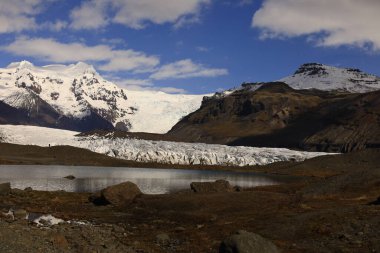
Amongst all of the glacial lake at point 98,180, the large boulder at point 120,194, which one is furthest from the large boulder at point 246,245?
the glacial lake at point 98,180

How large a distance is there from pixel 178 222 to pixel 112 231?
27.7 ft

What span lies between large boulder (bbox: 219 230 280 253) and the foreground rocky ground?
3.69 metres

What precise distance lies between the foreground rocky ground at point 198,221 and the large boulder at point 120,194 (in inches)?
35.9

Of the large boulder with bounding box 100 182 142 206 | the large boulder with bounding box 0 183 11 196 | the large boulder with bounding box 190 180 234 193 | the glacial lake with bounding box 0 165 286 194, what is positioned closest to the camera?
the large boulder with bounding box 100 182 142 206

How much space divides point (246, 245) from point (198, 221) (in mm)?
18742

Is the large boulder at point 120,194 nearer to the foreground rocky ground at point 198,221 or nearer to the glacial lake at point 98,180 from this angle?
the foreground rocky ground at point 198,221

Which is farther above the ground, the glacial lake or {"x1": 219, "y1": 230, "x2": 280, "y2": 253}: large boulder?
{"x1": 219, "y1": 230, "x2": 280, "y2": 253}: large boulder

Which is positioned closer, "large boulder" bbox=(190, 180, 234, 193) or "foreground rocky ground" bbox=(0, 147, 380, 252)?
"foreground rocky ground" bbox=(0, 147, 380, 252)

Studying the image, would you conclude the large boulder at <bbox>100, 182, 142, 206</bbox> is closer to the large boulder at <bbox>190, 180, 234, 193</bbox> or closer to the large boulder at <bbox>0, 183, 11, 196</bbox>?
the large boulder at <bbox>0, 183, 11, 196</bbox>

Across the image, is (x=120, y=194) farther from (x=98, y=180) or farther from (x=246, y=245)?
(x=98, y=180)

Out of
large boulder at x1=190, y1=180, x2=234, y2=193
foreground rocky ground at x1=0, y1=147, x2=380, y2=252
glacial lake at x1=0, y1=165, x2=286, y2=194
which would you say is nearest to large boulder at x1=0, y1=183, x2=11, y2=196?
foreground rocky ground at x1=0, y1=147, x2=380, y2=252

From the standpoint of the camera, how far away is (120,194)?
2404 inches

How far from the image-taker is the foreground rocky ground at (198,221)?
31.9 meters

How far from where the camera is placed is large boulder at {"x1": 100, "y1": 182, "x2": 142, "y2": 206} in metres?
60.0
